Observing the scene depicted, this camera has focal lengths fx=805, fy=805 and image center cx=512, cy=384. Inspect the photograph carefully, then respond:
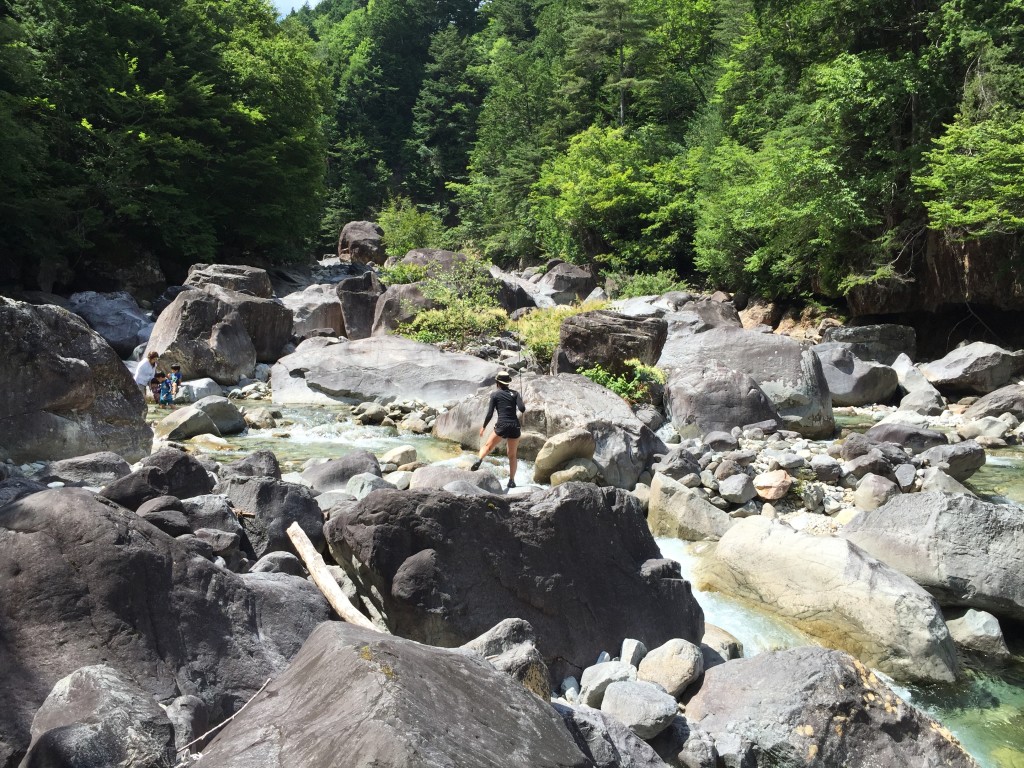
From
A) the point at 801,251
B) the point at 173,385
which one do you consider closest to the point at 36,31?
the point at 173,385

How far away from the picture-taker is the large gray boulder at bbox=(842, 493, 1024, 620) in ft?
22.8

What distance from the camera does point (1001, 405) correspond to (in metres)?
14.9

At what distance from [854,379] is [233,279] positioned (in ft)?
54.1

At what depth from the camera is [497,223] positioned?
44.4 meters

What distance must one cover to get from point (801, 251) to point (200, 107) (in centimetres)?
2083

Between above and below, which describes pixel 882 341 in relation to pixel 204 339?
below

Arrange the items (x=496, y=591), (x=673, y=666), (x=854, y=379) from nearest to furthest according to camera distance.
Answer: (x=673, y=666)
(x=496, y=591)
(x=854, y=379)

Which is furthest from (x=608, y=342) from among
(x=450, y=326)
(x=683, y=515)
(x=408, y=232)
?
(x=408, y=232)

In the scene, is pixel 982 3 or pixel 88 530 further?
pixel 982 3

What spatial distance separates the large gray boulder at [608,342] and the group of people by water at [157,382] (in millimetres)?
7310

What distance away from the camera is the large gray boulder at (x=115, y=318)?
750 inches

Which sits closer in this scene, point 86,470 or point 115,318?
point 86,470

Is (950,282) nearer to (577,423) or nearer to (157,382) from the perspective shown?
(577,423)

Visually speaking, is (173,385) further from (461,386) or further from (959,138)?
(959,138)
